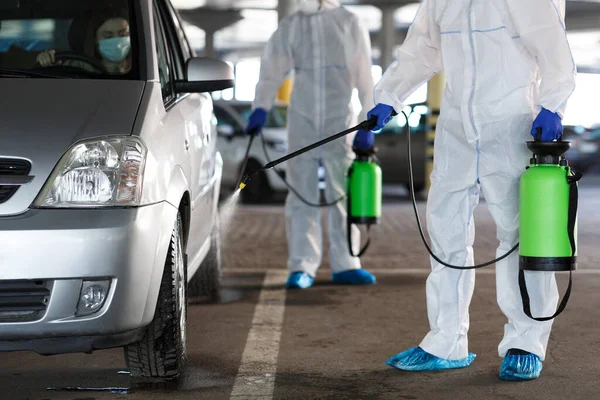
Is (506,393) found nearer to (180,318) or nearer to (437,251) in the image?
(437,251)

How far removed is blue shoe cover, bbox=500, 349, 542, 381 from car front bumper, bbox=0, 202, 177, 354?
1.59 m

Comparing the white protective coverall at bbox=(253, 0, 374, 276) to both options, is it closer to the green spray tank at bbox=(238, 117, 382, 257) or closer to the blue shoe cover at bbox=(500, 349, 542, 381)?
the green spray tank at bbox=(238, 117, 382, 257)

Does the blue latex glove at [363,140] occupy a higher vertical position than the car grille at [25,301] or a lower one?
higher

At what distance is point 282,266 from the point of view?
7.96 metres

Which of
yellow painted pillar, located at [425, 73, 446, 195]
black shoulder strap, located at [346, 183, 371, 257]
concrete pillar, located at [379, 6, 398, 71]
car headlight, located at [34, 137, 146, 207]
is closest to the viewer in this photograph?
car headlight, located at [34, 137, 146, 207]

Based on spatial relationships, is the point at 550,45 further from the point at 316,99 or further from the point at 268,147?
the point at 268,147

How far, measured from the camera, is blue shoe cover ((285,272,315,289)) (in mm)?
6816

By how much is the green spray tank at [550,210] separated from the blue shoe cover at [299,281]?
9.76 ft

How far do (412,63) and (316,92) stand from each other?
2.50 m

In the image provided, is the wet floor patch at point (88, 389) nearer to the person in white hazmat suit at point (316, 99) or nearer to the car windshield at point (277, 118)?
the person in white hazmat suit at point (316, 99)

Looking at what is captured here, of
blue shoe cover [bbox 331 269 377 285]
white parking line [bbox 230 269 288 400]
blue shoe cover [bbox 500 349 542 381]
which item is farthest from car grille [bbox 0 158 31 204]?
blue shoe cover [bbox 331 269 377 285]

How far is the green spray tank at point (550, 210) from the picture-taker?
394 cm

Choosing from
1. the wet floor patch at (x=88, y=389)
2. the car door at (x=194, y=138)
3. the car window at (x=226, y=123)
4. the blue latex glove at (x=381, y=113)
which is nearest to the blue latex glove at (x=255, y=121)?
the car door at (x=194, y=138)

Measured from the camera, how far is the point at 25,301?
3428mm
